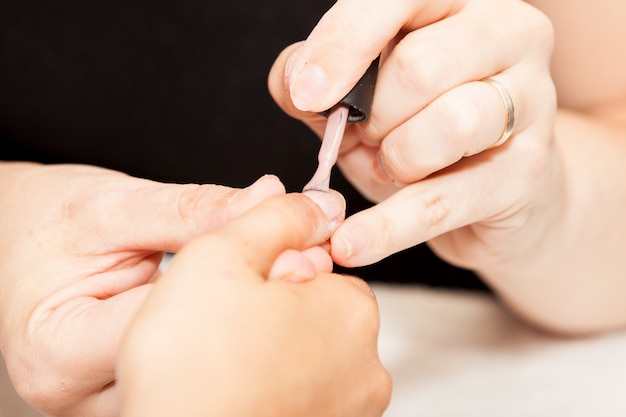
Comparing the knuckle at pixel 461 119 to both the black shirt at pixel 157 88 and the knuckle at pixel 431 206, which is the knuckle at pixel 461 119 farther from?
the black shirt at pixel 157 88

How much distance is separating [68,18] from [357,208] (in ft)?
1.65

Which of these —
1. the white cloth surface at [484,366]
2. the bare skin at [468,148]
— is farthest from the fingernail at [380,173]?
the white cloth surface at [484,366]

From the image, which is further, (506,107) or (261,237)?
(506,107)

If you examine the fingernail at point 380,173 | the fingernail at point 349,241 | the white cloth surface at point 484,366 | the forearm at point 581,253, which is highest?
the fingernail at point 349,241

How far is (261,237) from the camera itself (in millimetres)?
385

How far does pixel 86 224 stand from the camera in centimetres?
50

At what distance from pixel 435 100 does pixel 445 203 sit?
91mm

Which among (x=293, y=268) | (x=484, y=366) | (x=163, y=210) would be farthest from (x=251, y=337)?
(x=484, y=366)

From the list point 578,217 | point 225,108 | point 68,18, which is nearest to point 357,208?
point 225,108

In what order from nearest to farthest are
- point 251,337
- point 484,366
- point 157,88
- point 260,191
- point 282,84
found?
point 251,337 < point 260,191 < point 282,84 < point 484,366 < point 157,88

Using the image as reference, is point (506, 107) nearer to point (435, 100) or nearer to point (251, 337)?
point (435, 100)

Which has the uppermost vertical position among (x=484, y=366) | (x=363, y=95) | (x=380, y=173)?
(x=363, y=95)

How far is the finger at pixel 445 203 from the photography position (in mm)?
512

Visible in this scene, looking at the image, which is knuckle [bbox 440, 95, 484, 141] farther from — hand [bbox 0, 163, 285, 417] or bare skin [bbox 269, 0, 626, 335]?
hand [bbox 0, 163, 285, 417]
